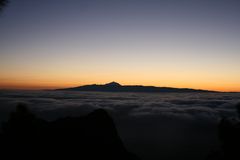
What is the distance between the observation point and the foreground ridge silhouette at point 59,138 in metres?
28.5

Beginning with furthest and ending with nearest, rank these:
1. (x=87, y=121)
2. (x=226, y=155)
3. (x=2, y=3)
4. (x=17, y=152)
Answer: (x=87, y=121) < (x=226, y=155) < (x=17, y=152) < (x=2, y=3)

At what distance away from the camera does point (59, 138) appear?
3434 centimetres

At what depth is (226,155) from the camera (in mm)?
32938

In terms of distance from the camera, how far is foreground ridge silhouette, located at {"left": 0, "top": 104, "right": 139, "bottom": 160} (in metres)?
28.5

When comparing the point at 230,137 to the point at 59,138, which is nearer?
the point at 230,137

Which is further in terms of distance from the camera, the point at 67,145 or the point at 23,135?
the point at 67,145

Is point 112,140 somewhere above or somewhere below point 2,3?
below

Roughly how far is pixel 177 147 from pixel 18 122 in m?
154

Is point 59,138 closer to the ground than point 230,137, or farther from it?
closer to the ground

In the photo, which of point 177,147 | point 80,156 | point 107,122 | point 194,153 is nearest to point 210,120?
point 177,147

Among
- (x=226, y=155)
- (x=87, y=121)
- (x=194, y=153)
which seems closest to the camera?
(x=226, y=155)

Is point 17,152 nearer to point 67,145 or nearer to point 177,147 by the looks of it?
point 67,145

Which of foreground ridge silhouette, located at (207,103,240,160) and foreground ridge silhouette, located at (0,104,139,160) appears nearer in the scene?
foreground ridge silhouette, located at (0,104,139,160)

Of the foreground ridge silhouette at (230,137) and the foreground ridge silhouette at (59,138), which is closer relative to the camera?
the foreground ridge silhouette at (59,138)
